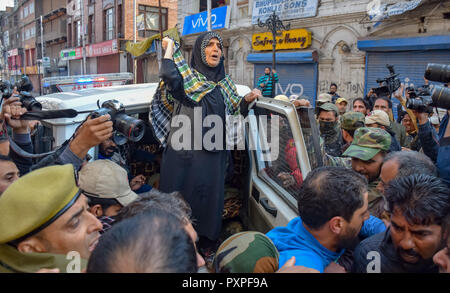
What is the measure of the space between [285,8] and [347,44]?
295 cm

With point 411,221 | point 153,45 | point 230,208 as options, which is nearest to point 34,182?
point 411,221

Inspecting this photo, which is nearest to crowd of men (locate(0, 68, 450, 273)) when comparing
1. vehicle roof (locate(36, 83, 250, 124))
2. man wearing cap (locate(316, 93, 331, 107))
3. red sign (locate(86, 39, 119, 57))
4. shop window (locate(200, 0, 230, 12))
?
vehicle roof (locate(36, 83, 250, 124))

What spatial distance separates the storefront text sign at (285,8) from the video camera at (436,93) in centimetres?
1012

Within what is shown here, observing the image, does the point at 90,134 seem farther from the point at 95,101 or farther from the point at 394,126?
the point at 394,126

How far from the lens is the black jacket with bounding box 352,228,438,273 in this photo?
1.41 metres

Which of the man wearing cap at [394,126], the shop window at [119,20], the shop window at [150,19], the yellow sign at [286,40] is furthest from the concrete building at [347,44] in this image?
the shop window at [119,20]

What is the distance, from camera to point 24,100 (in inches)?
108

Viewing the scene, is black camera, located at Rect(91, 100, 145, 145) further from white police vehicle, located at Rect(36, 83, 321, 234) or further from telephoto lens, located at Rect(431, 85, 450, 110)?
telephoto lens, located at Rect(431, 85, 450, 110)

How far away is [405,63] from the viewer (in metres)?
9.85

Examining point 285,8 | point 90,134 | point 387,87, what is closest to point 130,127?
point 90,134

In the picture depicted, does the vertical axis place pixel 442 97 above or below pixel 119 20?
below

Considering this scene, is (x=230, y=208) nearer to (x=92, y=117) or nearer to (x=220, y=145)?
(x=220, y=145)

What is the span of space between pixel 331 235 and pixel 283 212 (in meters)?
0.74

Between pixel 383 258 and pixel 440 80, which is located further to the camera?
pixel 440 80
